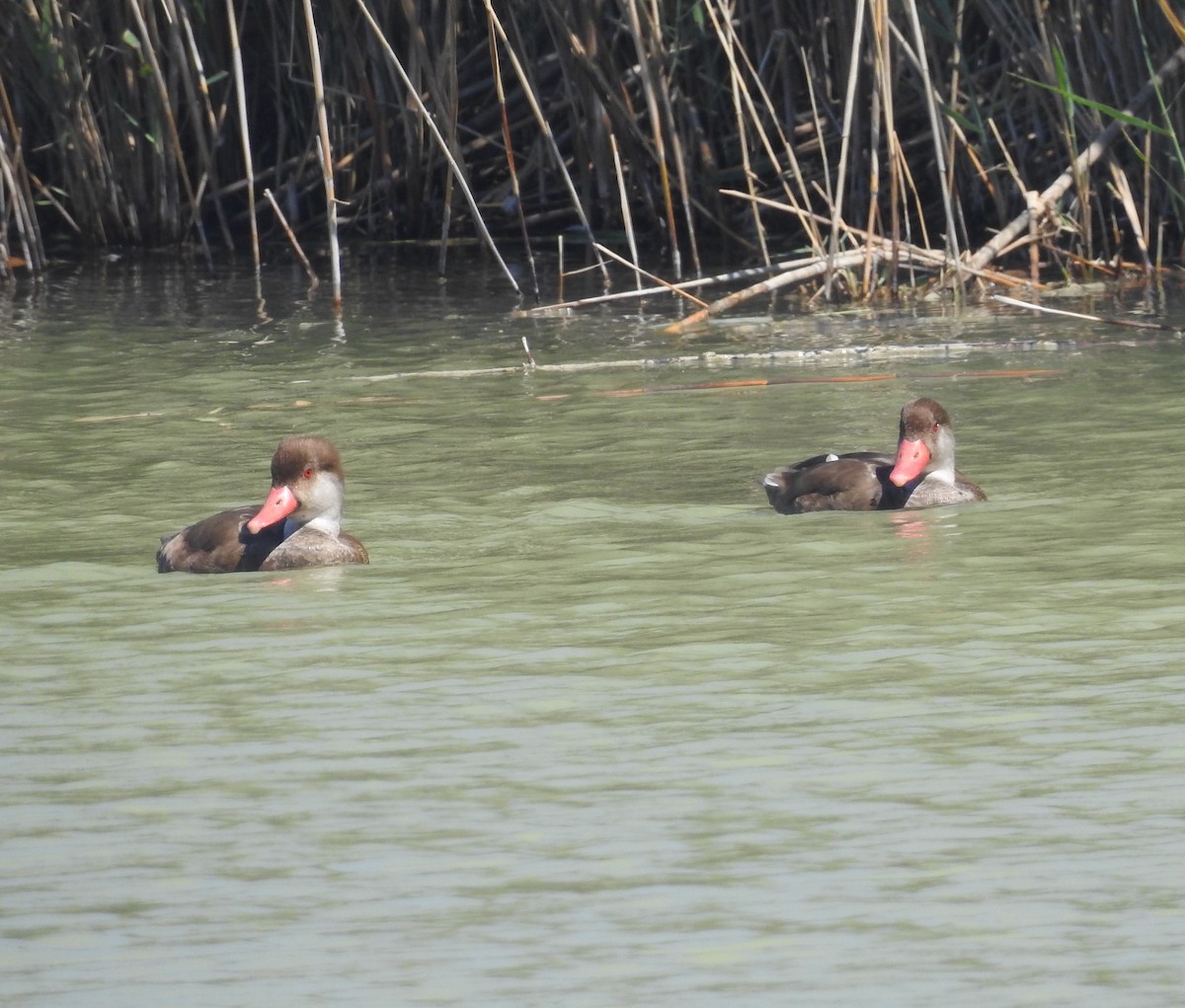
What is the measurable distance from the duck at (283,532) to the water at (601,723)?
0.10m

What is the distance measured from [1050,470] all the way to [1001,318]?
147 inches

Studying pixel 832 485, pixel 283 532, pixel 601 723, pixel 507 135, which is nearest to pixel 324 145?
pixel 507 135

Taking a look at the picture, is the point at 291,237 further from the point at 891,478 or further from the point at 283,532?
the point at 283,532

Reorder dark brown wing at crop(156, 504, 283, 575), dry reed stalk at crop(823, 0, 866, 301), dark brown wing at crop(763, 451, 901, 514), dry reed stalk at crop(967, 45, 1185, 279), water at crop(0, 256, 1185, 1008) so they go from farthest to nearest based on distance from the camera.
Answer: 1. dry reed stalk at crop(967, 45, 1185, 279)
2. dry reed stalk at crop(823, 0, 866, 301)
3. dark brown wing at crop(763, 451, 901, 514)
4. dark brown wing at crop(156, 504, 283, 575)
5. water at crop(0, 256, 1185, 1008)

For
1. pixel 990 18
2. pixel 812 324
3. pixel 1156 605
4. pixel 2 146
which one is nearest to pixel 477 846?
pixel 1156 605

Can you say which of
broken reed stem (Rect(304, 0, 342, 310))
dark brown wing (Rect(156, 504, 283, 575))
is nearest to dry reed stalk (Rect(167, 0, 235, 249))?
broken reed stem (Rect(304, 0, 342, 310))

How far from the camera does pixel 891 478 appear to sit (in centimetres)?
702

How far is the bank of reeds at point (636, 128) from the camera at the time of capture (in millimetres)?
11328

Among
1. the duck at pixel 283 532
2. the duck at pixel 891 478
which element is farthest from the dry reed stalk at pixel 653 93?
the duck at pixel 283 532

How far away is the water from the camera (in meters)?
3.40

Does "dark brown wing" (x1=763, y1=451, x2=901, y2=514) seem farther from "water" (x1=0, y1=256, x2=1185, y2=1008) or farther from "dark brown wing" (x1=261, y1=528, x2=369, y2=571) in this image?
"dark brown wing" (x1=261, y1=528, x2=369, y2=571)

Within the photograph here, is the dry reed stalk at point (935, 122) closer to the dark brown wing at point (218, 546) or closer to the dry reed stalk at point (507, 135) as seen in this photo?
the dry reed stalk at point (507, 135)

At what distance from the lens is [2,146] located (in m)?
12.7

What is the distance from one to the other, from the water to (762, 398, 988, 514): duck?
83 mm
